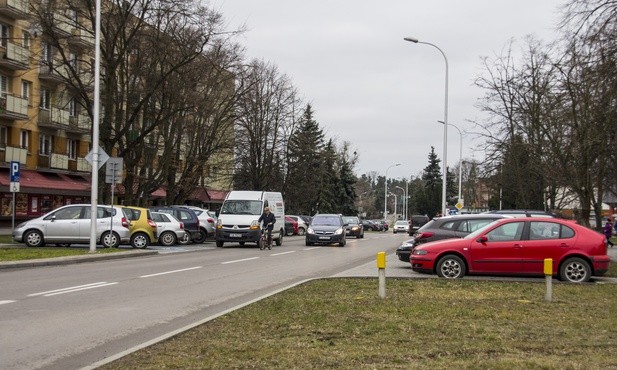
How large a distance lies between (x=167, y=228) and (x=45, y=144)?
1928 cm

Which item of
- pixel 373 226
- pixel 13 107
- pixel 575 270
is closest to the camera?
pixel 575 270

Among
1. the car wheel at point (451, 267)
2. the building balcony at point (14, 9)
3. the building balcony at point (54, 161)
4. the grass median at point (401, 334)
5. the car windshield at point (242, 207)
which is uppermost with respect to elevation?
the building balcony at point (14, 9)

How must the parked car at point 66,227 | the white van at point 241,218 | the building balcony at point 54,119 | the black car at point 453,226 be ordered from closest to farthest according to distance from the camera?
the black car at point 453,226 → the parked car at point 66,227 → the white van at point 241,218 → the building balcony at point 54,119

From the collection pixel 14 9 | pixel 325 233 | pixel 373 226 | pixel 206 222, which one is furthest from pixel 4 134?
pixel 373 226

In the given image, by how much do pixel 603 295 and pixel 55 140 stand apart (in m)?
40.1

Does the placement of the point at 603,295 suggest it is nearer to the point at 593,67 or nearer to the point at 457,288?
the point at 457,288

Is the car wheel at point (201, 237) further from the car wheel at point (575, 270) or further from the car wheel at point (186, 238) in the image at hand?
the car wheel at point (575, 270)

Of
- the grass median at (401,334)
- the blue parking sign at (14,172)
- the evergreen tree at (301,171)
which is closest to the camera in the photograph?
the grass median at (401,334)

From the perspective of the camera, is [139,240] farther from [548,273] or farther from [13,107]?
[13,107]

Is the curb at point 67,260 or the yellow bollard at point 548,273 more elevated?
the yellow bollard at point 548,273

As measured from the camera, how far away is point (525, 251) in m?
14.5

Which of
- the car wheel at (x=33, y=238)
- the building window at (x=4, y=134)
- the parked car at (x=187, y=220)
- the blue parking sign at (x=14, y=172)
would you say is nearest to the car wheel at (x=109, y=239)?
the car wheel at (x=33, y=238)

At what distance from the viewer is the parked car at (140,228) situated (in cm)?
2517

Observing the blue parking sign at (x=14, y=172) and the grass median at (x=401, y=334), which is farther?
the blue parking sign at (x=14, y=172)
